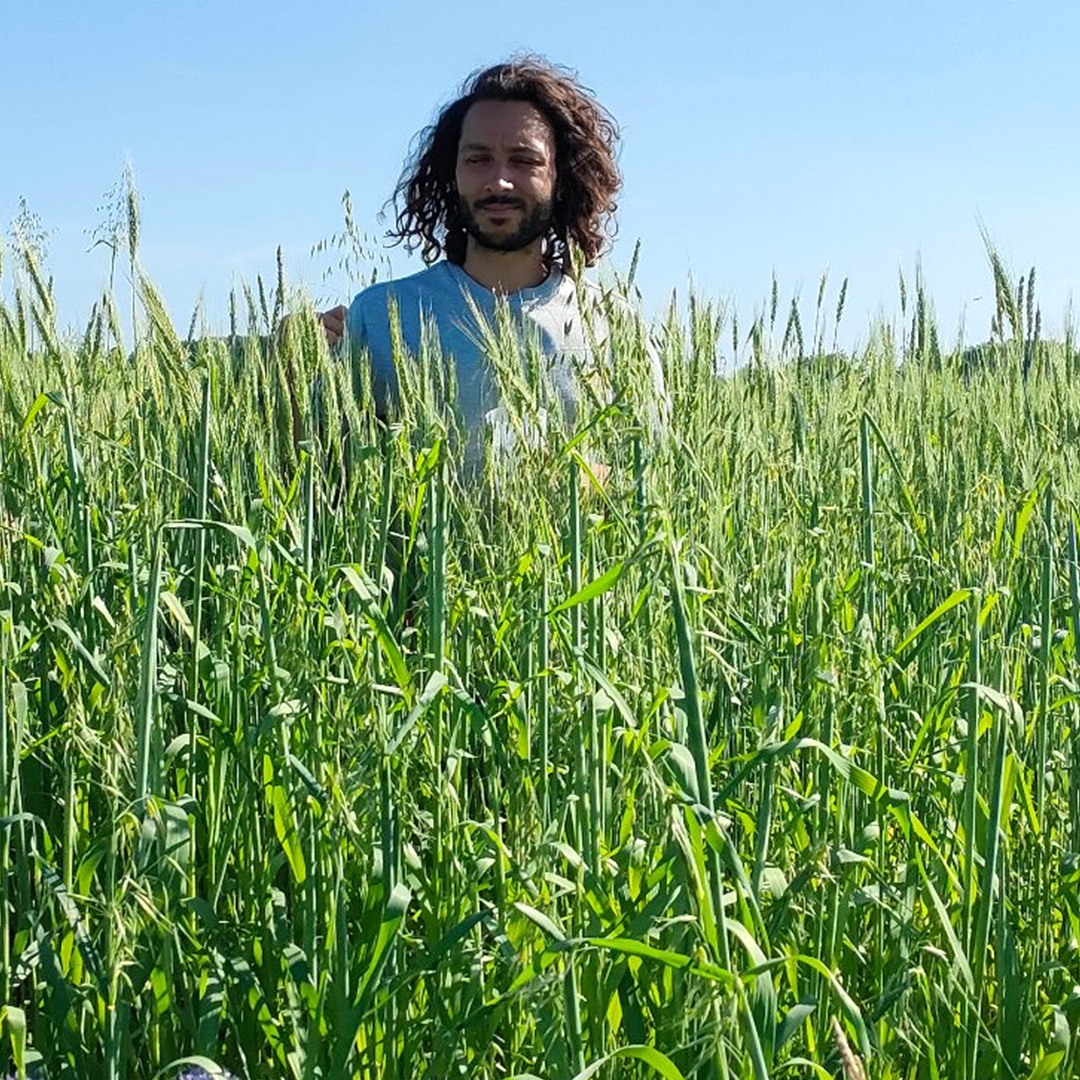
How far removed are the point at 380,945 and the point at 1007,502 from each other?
115cm

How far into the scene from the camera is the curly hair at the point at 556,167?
3.42 m

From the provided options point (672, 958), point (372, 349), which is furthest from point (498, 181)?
point (672, 958)

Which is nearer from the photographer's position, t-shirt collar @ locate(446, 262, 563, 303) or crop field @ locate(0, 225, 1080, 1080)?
crop field @ locate(0, 225, 1080, 1080)

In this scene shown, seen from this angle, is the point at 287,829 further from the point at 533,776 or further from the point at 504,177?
the point at 504,177

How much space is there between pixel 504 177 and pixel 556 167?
0.32 metres

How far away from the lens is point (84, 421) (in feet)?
5.67

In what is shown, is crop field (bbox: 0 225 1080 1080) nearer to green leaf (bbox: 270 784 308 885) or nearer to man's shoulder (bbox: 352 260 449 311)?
green leaf (bbox: 270 784 308 885)

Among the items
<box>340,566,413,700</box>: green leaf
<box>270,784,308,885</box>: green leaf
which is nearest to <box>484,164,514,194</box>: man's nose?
<box>340,566,413,700</box>: green leaf

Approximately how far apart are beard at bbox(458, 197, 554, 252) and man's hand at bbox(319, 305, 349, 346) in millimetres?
374

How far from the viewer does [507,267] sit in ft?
10.8

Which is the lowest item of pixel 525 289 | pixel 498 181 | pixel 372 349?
pixel 372 349

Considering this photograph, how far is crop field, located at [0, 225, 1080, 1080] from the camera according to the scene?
1.06 m

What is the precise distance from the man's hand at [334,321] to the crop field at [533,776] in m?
1.20

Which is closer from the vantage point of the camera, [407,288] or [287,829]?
[287,829]
